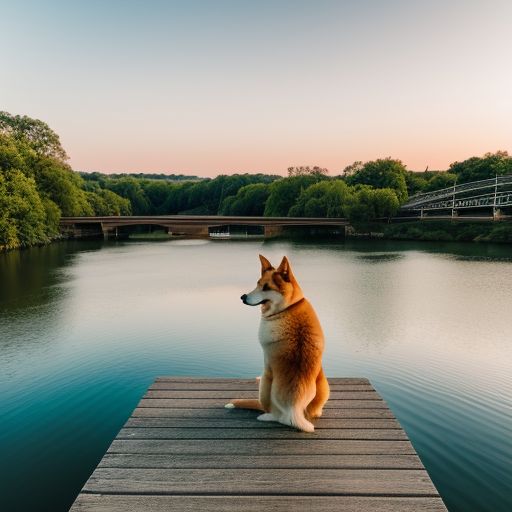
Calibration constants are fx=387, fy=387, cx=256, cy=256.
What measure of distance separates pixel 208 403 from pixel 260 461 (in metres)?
1.68

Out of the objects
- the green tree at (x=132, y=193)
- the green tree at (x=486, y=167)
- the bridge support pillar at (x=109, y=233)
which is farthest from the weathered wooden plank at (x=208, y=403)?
the green tree at (x=132, y=193)

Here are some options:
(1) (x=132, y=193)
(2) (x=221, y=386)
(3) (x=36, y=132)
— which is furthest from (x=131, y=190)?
(2) (x=221, y=386)

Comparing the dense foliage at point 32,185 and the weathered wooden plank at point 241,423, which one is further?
the dense foliage at point 32,185

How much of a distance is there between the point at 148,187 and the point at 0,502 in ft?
549

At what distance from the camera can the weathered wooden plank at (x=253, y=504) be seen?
11.4 ft

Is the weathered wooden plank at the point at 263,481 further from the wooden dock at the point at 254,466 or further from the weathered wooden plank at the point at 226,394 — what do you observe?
the weathered wooden plank at the point at 226,394

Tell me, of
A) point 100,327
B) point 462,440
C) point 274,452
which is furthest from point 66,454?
point 100,327

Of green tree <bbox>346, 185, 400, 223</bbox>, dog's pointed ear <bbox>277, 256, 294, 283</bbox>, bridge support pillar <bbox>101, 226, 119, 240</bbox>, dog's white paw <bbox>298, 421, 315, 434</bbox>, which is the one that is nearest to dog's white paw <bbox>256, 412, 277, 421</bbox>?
dog's white paw <bbox>298, 421, 315, 434</bbox>

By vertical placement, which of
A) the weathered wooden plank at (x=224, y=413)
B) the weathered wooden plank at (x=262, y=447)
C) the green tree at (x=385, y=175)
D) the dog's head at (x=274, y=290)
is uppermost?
the green tree at (x=385, y=175)

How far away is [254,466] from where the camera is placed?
13.2 ft

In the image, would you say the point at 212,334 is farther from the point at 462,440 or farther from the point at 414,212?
the point at 414,212

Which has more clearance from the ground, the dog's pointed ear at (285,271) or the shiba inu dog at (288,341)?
the dog's pointed ear at (285,271)

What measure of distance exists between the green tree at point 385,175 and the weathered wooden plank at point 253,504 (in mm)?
91365

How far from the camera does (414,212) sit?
84312 mm
